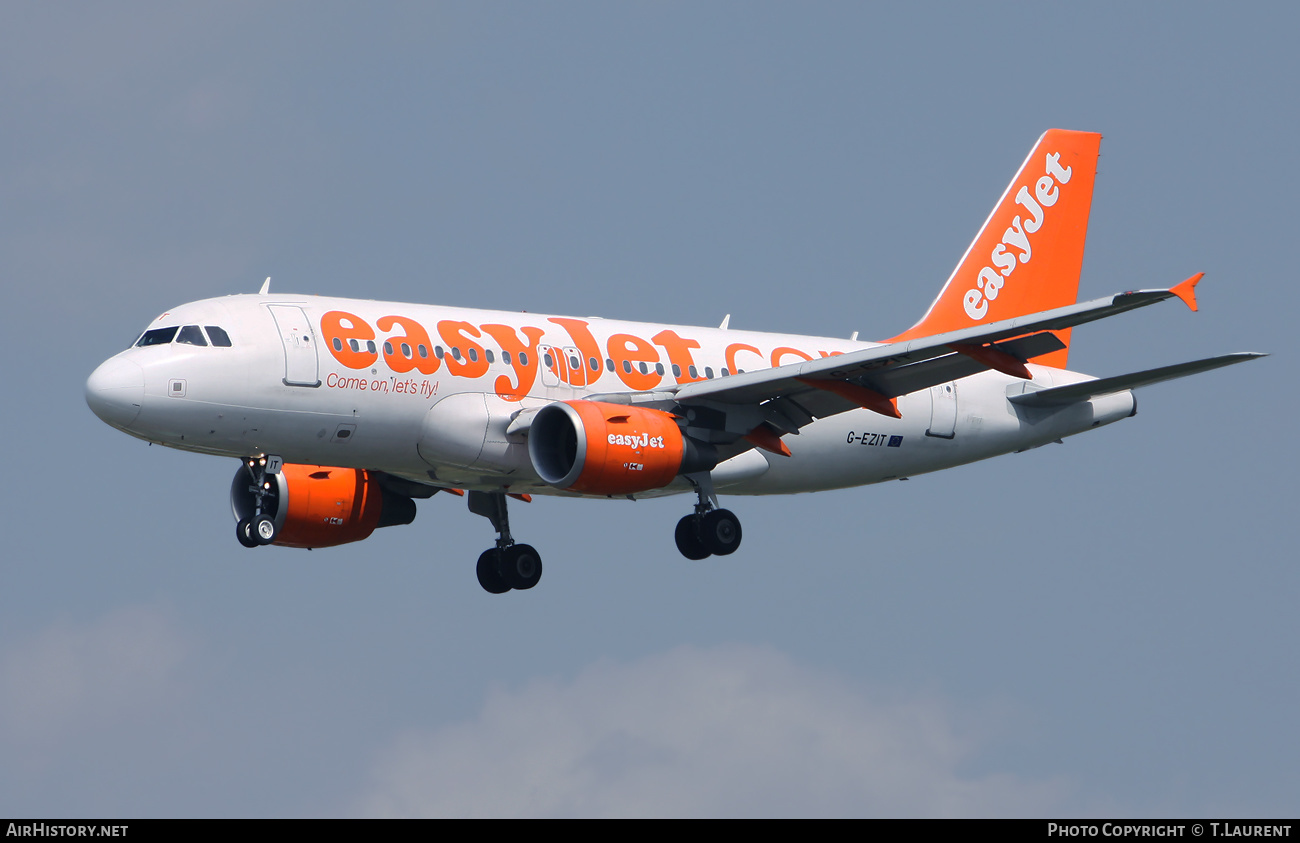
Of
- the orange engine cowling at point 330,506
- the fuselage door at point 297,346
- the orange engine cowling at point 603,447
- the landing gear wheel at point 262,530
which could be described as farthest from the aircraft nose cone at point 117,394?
the orange engine cowling at point 603,447

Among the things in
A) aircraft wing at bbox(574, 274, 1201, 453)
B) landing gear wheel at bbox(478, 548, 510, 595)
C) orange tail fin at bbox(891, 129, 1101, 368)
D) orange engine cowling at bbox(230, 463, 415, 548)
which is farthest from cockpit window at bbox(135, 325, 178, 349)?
orange tail fin at bbox(891, 129, 1101, 368)

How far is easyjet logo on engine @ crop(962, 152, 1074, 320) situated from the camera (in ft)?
156

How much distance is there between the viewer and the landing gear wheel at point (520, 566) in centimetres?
4403

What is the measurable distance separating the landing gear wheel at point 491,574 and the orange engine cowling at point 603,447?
276 inches

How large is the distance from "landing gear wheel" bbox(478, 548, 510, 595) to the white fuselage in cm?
424

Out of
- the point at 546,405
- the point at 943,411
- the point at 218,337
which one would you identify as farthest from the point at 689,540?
the point at 218,337

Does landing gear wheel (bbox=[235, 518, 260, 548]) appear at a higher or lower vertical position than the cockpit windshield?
lower

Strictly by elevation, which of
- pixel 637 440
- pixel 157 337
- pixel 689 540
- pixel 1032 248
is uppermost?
pixel 1032 248

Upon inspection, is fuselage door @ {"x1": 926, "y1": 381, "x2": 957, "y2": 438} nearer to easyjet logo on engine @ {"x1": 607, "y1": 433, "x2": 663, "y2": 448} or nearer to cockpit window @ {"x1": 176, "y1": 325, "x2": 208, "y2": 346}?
easyjet logo on engine @ {"x1": 607, "y1": 433, "x2": 663, "y2": 448}

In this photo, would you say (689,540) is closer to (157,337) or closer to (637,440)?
(637,440)

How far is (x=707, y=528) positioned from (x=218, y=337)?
36.6ft

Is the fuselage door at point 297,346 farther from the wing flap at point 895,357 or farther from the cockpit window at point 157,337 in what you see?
the wing flap at point 895,357

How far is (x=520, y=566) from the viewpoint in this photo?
145 feet

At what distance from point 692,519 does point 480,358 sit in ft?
19.6
